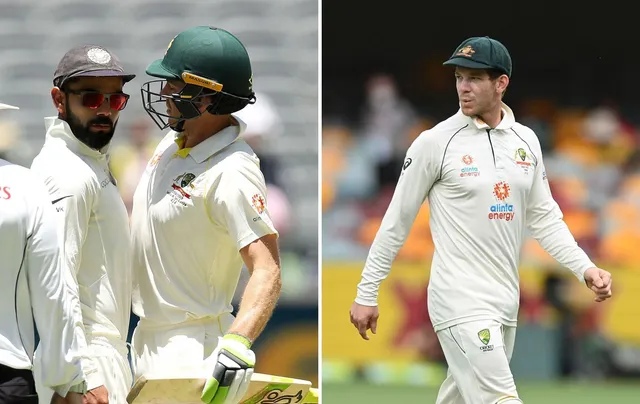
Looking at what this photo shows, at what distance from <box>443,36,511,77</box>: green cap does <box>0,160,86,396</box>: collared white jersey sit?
261 centimetres

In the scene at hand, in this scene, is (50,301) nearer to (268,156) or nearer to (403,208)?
(403,208)

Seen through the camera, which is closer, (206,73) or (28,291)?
(28,291)

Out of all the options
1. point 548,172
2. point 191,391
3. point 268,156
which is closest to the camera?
point 191,391

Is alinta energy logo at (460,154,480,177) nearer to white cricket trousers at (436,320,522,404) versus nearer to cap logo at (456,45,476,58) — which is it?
cap logo at (456,45,476,58)

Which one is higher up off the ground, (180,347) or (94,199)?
(94,199)

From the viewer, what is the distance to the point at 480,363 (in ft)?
17.6

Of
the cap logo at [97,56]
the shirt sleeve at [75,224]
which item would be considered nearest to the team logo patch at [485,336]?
the shirt sleeve at [75,224]

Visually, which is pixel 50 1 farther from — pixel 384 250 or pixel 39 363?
pixel 39 363

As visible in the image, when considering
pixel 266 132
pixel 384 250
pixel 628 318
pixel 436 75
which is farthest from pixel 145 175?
pixel 436 75

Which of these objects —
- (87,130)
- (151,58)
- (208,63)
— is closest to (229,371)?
(87,130)

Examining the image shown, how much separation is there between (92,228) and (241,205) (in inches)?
21.1

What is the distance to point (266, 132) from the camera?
11.2 metres

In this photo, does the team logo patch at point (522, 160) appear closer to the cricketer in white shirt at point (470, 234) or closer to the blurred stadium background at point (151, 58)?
the cricketer in white shirt at point (470, 234)

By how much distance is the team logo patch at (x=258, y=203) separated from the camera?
4164 mm
